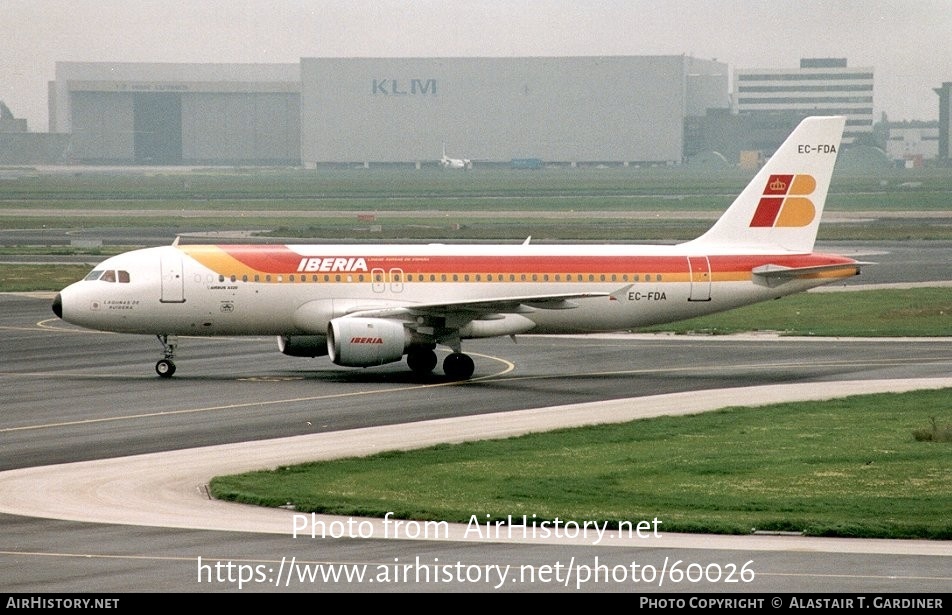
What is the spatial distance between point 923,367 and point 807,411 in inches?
417

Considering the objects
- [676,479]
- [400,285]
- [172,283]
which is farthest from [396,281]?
[676,479]

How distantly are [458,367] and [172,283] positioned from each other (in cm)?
938

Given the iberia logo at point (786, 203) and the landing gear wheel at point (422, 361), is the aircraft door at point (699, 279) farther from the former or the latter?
the landing gear wheel at point (422, 361)

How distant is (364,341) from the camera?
44.2m

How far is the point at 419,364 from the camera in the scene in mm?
47188

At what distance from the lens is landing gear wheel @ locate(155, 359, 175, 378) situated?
46.3m

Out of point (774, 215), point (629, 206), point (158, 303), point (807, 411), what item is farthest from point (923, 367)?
point (629, 206)

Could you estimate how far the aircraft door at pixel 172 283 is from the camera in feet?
151

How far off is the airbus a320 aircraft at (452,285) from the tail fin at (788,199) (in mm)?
45

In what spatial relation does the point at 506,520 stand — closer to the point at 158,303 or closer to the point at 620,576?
the point at 620,576

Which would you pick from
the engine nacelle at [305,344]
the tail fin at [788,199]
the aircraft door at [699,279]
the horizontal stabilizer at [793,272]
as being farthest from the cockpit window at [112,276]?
the horizontal stabilizer at [793,272]

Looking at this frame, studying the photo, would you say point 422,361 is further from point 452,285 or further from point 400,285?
point 452,285

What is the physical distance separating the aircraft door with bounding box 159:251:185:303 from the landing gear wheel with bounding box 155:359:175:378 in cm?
198

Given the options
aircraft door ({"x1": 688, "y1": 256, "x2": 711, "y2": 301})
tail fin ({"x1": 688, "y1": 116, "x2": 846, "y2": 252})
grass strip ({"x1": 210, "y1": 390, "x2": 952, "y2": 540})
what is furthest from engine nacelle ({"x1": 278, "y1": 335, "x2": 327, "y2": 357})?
grass strip ({"x1": 210, "y1": 390, "x2": 952, "y2": 540})
